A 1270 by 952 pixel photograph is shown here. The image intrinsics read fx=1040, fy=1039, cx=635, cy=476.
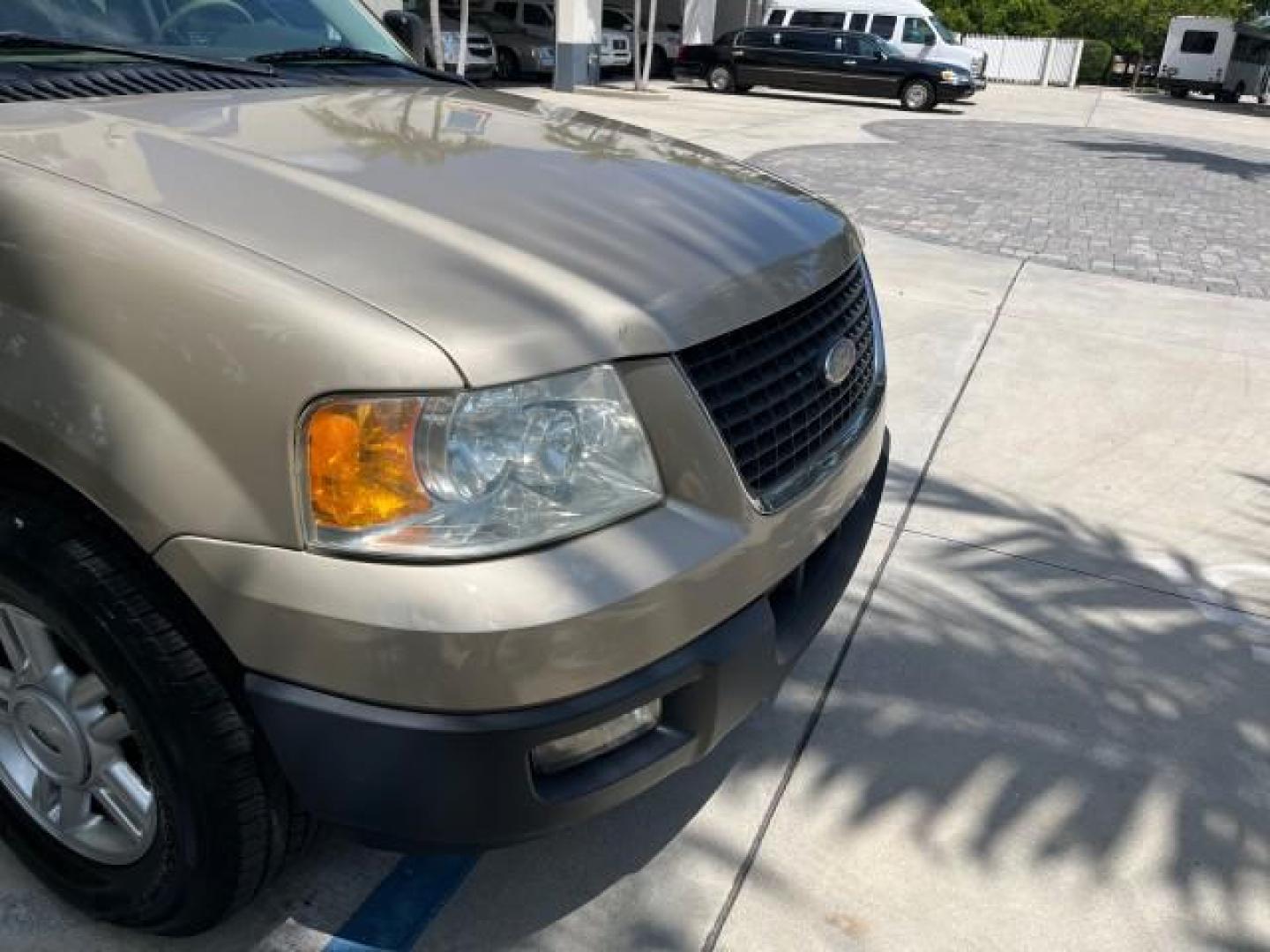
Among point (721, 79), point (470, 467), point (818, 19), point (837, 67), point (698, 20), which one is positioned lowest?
point (721, 79)

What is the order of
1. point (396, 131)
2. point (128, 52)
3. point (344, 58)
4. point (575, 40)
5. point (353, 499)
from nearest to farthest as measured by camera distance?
point (353, 499), point (396, 131), point (128, 52), point (344, 58), point (575, 40)

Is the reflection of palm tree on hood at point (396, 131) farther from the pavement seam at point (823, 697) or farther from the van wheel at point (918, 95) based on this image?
the van wheel at point (918, 95)

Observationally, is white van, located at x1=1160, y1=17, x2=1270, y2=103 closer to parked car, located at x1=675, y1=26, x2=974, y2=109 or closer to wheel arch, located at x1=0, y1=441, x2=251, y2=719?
parked car, located at x1=675, y1=26, x2=974, y2=109

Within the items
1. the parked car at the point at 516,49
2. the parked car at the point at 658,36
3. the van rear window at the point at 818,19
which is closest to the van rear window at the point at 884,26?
the van rear window at the point at 818,19

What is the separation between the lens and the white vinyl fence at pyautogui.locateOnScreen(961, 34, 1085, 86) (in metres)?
39.8

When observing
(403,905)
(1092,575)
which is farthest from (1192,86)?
(403,905)

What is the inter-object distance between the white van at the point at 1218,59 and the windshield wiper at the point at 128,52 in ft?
134

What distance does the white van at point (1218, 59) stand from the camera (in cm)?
3553

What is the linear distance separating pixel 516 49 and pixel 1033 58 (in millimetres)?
25595

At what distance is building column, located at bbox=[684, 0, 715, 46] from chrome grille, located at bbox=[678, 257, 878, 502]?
27.0 meters

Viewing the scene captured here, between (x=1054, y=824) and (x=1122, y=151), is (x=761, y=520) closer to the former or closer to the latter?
(x=1054, y=824)

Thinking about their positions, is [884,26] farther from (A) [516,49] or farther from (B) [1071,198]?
(B) [1071,198]

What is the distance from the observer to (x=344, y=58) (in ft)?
10.0

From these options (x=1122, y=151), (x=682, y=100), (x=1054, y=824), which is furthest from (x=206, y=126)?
(x=682, y=100)
